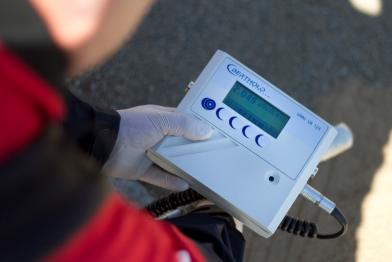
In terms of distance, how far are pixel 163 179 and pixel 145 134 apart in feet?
0.58

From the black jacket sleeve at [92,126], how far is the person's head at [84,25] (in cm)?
51

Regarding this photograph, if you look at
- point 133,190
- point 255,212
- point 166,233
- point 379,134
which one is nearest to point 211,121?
point 255,212

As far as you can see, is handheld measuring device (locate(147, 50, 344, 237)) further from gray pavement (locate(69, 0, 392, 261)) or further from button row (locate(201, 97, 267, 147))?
gray pavement (locate(69, 0, 392, 261))

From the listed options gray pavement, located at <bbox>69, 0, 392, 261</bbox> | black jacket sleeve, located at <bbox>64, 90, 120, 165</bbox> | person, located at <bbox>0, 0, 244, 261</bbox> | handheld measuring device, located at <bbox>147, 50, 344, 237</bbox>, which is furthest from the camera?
gray pavement, located at <bbox>69, 0, 392, 261</bbox>

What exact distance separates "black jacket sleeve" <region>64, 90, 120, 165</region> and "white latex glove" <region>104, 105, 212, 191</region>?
0.14 ft

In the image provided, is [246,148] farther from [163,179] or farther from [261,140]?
[163,179]

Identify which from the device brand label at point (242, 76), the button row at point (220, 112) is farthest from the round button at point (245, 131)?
the device brand label at point (242, 76)

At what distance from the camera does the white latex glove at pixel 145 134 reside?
1.32m

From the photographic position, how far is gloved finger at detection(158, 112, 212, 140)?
130 cm

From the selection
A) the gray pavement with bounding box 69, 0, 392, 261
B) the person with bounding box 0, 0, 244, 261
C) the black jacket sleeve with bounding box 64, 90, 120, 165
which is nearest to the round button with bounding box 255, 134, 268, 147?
the black jacket sleeve with bounding box 64, 90, 120, 165

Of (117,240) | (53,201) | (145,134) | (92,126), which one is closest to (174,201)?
(145,134)

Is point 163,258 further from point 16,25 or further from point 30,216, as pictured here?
point 16,25

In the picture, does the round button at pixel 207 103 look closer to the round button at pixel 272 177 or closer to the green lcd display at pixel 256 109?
the green lcd display at pixel 256 109

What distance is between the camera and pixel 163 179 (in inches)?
57.9
